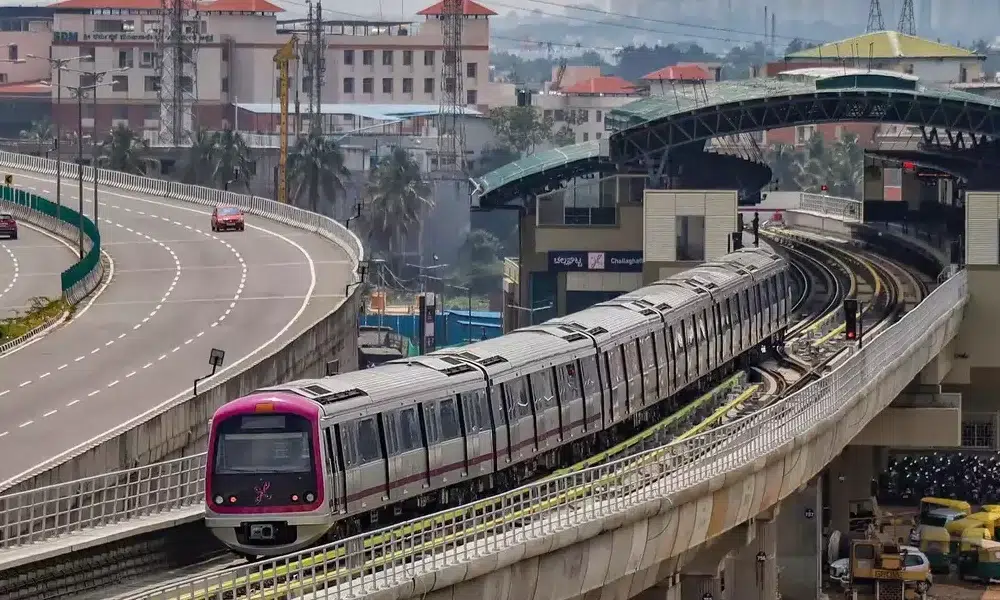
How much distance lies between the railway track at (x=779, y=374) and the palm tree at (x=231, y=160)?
74691mm

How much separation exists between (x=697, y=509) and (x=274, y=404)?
34.6 ft

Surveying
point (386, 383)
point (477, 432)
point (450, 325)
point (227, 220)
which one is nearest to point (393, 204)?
point (450, 325)

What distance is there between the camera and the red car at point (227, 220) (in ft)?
335

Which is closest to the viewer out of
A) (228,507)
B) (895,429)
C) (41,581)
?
(41,581)

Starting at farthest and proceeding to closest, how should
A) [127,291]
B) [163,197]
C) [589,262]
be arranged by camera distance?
[163,197] < [589,262] < [127,291]

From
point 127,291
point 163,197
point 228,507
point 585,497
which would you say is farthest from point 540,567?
point 163,197

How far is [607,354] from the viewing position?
149 ft

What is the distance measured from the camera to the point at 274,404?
108 feet

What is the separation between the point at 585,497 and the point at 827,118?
7428cm

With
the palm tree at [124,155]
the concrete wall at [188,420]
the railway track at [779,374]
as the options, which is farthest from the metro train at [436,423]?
the palm tree at [124,155]

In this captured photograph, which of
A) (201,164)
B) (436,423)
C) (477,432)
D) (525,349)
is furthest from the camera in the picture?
(201,164)

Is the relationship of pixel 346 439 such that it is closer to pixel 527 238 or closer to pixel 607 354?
pixel 607 354

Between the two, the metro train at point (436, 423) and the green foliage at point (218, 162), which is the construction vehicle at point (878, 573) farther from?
the green foliage at point (218, 162)

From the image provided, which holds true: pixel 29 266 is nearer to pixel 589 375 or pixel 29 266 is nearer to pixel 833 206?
pixel 589 375
